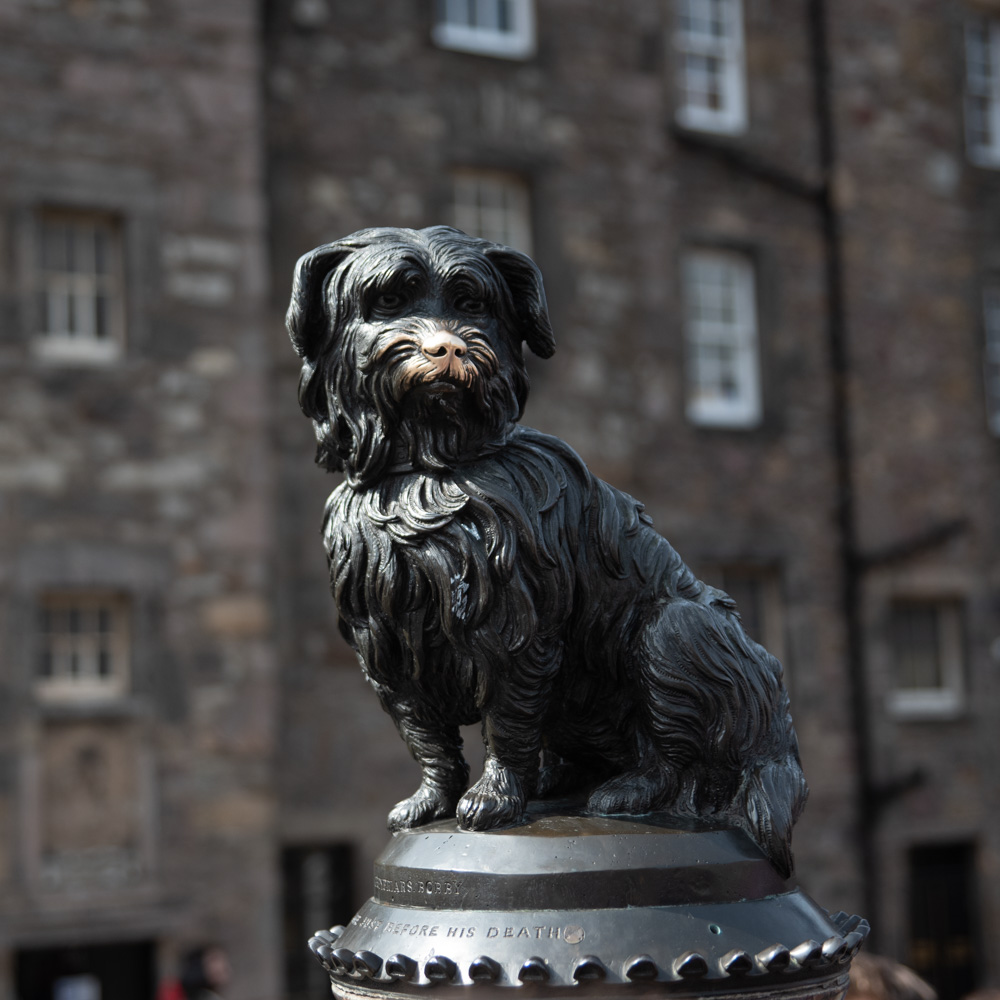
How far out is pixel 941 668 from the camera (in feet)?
52.3

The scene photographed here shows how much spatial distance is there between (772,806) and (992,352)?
15.3 metres

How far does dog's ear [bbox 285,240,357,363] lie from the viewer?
8.19 feet

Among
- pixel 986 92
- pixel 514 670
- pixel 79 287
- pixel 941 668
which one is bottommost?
pixel 941 668

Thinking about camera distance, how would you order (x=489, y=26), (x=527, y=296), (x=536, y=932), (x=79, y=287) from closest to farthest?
(x=536, y=932) → (x=527, y=296) → (x=79, y=287) → (x=489, y=26)

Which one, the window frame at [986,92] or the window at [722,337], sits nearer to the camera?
the window at [722,337]

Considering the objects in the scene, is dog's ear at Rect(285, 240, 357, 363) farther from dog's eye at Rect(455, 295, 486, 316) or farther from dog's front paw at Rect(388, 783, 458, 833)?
dog's front paw at Rect(388, 783, 458, 833)

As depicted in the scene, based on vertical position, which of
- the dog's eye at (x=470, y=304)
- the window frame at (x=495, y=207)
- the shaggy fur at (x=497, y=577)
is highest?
the window frame at (x=495, y=207)

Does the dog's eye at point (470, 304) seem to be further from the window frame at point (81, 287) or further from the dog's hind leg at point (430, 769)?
the window frame at point (81, 287)

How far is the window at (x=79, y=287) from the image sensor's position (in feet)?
37.5

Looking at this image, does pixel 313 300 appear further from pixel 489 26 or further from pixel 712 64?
pixel 712 64

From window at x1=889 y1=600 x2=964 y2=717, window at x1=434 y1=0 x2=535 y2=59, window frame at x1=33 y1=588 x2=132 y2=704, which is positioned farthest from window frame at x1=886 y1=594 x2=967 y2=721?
window frame at x1=33 y1=588 x2=132 y2=704

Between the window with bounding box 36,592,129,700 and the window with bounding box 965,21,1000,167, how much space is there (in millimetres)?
11203

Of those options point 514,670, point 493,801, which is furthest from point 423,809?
point 514,670

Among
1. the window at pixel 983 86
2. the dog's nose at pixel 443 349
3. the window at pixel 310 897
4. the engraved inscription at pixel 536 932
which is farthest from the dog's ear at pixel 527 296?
the window at pixel 983 86
